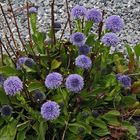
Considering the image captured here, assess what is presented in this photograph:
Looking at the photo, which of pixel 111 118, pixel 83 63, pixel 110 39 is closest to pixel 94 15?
pixel 110 39

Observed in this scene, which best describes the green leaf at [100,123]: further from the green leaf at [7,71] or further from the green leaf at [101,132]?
the green leaf at [7,71]

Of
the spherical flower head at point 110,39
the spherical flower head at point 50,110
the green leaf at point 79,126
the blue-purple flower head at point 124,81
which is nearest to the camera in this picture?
the spherical flower head at point 50,110

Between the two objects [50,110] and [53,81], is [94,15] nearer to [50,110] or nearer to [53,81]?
[53,81]

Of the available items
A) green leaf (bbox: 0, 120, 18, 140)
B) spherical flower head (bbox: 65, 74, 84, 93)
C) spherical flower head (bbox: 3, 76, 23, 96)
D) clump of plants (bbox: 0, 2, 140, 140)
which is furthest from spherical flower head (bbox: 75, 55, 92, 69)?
green leaf (bbox: 0, 120, 18, 140)

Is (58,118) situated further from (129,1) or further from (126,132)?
(129,1)

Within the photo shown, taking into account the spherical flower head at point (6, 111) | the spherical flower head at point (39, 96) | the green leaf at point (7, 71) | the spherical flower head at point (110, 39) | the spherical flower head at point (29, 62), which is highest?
the spherical flower head at point (110, 39)

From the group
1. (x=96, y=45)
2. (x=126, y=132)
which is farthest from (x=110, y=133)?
(x=96, y=45)

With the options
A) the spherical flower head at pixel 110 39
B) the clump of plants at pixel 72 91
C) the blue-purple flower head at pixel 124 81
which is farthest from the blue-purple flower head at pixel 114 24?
the blue-purple flower head at pixel 124 81
